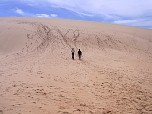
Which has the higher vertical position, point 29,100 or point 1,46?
point 1,46

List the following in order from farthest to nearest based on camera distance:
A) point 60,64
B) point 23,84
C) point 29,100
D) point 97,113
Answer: point 60,64, point 23,84, point 29,100, point 97,113

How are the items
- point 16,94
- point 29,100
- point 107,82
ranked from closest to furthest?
1. point 29,100
2. point 16,94
3. point 107,82

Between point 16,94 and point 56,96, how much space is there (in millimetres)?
1657

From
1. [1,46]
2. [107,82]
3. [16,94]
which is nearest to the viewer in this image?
[16,94]

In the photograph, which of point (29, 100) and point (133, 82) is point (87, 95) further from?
point (133, 82)

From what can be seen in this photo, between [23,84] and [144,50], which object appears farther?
[144,50]

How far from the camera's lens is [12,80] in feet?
37.2

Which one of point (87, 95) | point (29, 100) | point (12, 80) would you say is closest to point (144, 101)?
point (87, 95)

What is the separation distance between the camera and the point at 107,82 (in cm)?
1189

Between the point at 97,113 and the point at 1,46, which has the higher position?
the point at 1,46

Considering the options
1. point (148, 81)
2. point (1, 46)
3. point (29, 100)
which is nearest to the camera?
point (29, 100)

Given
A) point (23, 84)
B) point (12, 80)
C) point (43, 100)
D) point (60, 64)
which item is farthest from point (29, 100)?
point (60, 64)

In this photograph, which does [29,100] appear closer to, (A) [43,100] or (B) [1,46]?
(A) [43,100]

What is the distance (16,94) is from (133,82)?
6219 mm
